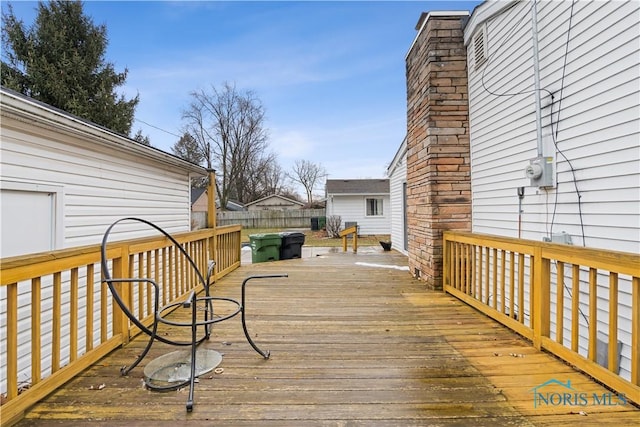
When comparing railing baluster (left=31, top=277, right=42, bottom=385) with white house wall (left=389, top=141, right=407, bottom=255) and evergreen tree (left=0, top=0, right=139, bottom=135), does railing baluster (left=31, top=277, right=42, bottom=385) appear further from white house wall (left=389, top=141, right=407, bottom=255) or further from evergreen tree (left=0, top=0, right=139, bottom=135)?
evergreen tree (left=0, top=0, right=139, bottom=135)

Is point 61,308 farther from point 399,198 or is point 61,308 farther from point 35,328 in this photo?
point 399,198

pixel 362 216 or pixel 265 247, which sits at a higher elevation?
pixel 362 216

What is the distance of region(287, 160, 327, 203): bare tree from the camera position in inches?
1574

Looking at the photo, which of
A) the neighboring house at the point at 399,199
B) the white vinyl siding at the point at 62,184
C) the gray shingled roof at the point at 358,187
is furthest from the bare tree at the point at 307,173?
the white vinyl siding at the point at 62,184

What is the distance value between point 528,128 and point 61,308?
5029 millimetres

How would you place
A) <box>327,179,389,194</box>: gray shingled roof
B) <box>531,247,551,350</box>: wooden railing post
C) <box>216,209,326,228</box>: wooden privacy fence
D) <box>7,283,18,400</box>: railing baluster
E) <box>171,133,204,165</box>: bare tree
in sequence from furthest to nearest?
<box>171,133,204,165</box>: bare tree → <box>216,209,326,228</box>: wooden privacy fence → <box>327,179,389,194</box>: gray shingled roof → <box>531,247,551,350</box>: wooden railing post → <box>7,283,18,400</box>: railing baluster

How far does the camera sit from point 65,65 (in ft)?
40.7

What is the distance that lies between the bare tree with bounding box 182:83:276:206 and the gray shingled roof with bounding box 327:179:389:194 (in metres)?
12.4

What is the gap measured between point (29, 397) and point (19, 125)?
10.2 feet

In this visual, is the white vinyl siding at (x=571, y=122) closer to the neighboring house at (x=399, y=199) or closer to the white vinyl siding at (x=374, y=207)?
the neighboring house at (x=399, y=199)

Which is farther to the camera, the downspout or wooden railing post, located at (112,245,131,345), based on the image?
the downspout

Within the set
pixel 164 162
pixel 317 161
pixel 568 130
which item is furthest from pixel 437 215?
pixel 317 161

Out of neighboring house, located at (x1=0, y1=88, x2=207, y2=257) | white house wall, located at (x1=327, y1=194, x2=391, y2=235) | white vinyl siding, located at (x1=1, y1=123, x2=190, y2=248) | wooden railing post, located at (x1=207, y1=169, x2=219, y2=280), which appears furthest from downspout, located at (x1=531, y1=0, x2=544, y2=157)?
white house wall, located at (x1=327, y1=194, x2=391, y2=235)

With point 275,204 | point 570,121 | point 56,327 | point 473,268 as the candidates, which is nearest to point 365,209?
point 473,268
